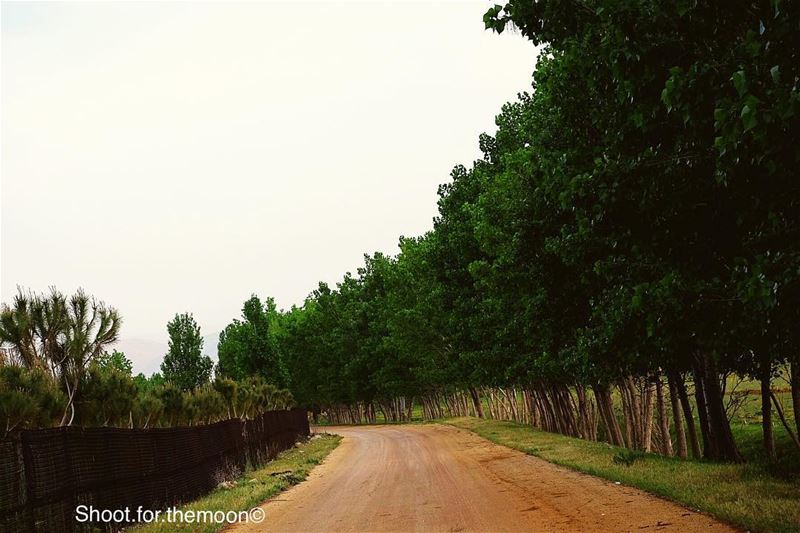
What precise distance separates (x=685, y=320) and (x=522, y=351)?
18.8 metres

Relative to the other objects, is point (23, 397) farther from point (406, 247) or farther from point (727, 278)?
point (406, 247)

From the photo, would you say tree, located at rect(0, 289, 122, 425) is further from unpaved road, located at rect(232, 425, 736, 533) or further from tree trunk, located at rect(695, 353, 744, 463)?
tree trunk, located at rect(695, 353, 744, 463)

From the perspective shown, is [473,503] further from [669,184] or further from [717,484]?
[669,184]

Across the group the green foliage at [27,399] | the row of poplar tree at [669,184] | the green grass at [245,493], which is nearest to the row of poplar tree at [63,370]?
the green foliage at [27,399]

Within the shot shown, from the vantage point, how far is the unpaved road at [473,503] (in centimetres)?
1005

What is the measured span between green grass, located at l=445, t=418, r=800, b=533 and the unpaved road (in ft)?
1.04

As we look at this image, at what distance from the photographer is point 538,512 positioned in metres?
11.2

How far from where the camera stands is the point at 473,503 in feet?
41.9

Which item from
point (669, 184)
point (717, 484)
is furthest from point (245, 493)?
point (669, 184)

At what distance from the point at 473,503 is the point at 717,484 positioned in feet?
13.5

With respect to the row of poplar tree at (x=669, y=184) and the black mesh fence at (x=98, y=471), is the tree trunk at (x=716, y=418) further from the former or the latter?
the black mesh fence at (x=98, y=471)

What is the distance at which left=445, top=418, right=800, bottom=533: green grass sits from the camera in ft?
29.3

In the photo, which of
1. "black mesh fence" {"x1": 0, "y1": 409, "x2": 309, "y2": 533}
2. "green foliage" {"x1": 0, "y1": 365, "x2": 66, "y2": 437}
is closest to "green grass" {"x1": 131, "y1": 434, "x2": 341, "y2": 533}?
"black mesh fence" {"x1": 0, "y1": 409, "x2": 309, "y2": 533}

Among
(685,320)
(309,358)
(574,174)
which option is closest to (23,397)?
(574,174)
